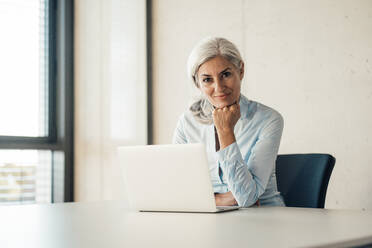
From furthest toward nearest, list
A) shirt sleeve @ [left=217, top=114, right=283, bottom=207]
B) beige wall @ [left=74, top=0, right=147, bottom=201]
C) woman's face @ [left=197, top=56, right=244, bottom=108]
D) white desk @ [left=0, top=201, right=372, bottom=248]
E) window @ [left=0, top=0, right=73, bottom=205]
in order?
1. beige wall @ [left=74, top=0, right=147, bottom=201]
2. window @ [left=0, top=0, right=73, bottom=205]
3. woman's face @ [left=197, top=56, right=244, bottom=108]
4. shirt sleeve @ [left=217, top=114, right=283, bottom=207]
5. white desk @ [left=0, top=201, right=372, bottom=248]

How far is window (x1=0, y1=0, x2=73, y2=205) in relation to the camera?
146 inches

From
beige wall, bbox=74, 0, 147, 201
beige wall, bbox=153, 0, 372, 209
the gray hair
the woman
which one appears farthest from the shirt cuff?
beige wall, bbox=74, 0, 147, 201

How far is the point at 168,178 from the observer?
150 cm

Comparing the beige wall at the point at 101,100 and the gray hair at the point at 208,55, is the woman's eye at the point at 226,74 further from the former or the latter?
the beige wall at the point at 101,100

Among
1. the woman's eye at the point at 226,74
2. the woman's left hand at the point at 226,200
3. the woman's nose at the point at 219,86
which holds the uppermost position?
the woman's eye at the point at 226,74

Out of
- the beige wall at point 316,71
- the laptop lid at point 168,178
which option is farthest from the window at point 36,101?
the laptop lid at point 168,178

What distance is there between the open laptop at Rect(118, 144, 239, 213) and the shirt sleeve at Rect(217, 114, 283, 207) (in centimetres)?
20

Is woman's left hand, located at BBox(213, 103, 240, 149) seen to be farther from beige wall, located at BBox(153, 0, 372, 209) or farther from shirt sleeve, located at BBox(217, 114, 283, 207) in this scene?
beige wall, located at BBox(153, 0, 372, 209)

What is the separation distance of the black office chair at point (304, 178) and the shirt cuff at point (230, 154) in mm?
360

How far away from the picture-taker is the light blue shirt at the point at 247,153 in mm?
1741

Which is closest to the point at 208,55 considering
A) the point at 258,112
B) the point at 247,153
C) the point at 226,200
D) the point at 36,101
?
the point at 258,112

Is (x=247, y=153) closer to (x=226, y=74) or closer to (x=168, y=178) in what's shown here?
(x=226, y=74)

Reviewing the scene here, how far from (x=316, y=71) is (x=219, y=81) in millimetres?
980

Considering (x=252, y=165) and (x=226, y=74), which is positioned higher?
(x=226, y=74)
